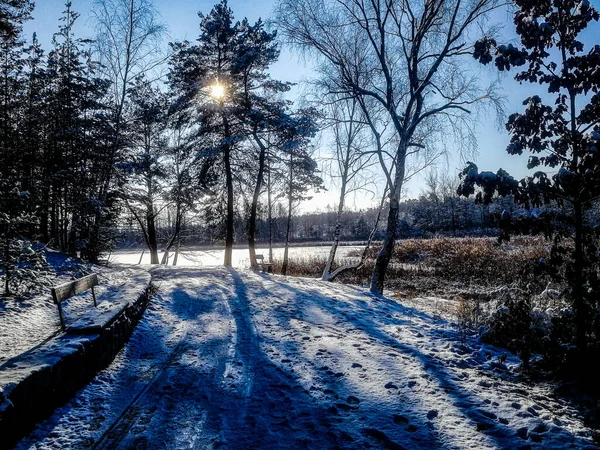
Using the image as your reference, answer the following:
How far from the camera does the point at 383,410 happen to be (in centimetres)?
315

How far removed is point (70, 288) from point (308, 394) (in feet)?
13.0

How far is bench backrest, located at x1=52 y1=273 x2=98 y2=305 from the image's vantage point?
177 inches

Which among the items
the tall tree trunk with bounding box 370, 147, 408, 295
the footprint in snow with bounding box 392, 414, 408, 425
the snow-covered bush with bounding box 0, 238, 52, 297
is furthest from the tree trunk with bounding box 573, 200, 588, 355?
the snow-covered bush with bounding box 0, 238, 52, 297

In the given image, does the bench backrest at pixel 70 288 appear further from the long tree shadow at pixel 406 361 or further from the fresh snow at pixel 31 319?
the long tree shadow at pixel 406 361

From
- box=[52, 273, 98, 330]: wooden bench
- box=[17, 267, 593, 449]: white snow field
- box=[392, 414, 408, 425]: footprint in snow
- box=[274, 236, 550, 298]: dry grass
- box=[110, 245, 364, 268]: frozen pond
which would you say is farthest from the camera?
box=[110, 245, 364, 268]: frozen pond

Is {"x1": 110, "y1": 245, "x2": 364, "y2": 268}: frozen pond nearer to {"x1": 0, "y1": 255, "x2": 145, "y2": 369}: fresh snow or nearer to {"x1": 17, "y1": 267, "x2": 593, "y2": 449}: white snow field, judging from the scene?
{"x1": 0, "y1": 255, "x2": 145, "y2": 369}: fresh snow

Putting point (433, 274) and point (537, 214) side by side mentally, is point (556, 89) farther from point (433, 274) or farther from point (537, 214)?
point (433, 274)

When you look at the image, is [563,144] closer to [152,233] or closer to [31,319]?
[31,319]

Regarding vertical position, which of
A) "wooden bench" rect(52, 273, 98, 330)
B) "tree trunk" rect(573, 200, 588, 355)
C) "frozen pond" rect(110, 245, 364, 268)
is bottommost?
"frozen pond" rect(110, 245, 364, 268)

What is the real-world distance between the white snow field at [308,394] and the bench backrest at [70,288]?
3.76 feet

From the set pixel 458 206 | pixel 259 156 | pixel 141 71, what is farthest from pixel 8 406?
pixel 458 206

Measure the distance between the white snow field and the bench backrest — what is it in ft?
3.76

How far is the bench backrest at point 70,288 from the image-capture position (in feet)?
14.7

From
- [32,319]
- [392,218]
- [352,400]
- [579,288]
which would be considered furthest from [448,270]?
[32,319]
